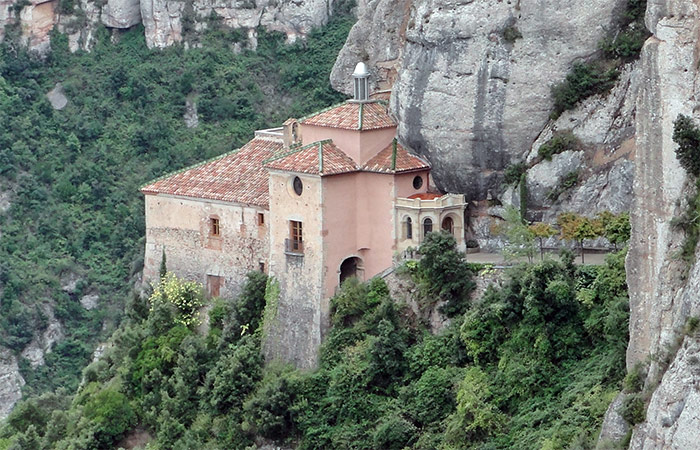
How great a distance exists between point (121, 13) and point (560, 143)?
6151 cm

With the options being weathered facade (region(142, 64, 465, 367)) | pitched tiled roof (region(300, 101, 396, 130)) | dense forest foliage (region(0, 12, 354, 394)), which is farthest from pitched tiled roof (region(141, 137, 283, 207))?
dense forest foliage (region(0, 12, 354, 394))

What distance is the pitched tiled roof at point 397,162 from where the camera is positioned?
61.8 metres

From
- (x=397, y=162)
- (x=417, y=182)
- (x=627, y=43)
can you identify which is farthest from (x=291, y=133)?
(x=627, y=43)

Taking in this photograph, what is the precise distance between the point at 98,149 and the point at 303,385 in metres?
54.0

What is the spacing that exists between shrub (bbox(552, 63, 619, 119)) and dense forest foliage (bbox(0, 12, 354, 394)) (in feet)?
147

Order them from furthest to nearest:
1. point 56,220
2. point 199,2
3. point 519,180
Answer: point 199,2, point 56,220, point 519,180

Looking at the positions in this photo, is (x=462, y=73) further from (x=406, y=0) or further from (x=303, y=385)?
(x=303, y=385)

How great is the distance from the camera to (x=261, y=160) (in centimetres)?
6675

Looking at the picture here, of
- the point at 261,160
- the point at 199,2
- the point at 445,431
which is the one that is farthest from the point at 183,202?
the point at 199,2

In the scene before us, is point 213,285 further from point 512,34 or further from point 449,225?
point 512,34

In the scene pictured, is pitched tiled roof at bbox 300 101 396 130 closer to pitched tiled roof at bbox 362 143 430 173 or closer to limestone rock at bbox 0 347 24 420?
pitched tiled roof at bbox 362 143 430 173

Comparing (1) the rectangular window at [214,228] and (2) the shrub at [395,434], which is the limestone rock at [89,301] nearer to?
(1) the rectangular window at [214,228]

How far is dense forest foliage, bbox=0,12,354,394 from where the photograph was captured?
105 m

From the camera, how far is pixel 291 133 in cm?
6556
